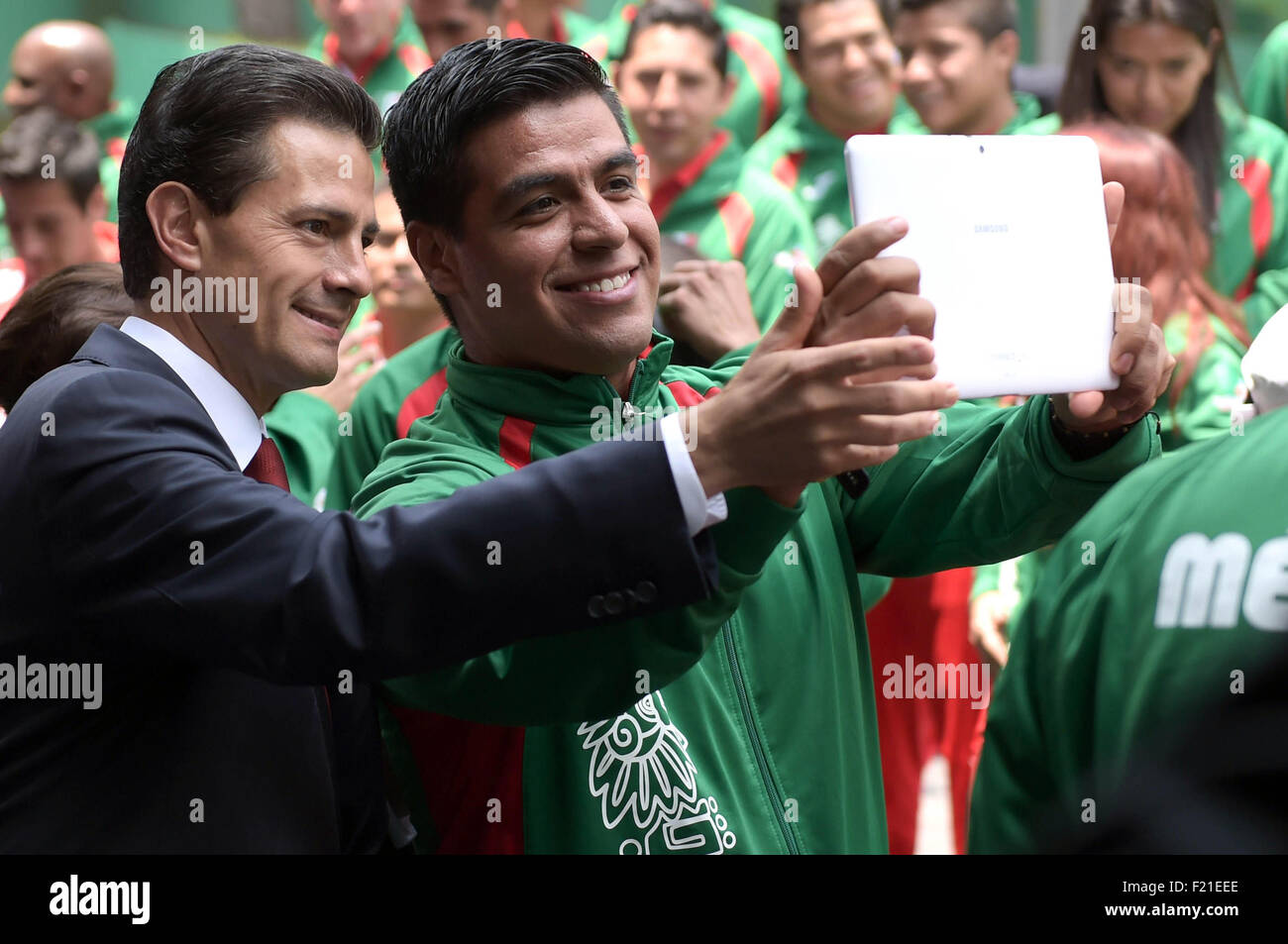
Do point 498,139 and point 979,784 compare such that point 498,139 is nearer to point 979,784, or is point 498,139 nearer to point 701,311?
point 979,784

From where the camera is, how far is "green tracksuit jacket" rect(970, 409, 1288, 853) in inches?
42.9

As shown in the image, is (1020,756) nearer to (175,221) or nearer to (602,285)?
(602,285)

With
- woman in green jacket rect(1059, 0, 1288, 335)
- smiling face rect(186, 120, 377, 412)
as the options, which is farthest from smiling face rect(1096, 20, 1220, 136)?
smiling face rect(186, 120, 377, 412)

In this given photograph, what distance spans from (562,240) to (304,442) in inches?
66.3

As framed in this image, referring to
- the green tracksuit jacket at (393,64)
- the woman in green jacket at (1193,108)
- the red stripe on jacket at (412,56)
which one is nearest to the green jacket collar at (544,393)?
the woman in green jacket at (1193,108)

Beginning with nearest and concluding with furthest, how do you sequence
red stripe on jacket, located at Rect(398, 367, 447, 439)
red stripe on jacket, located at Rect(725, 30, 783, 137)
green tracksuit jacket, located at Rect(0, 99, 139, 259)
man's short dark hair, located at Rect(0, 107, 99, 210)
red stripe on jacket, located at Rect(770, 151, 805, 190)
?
red stripe on jacket, located at Rect(398, 367, 447, 439) < man's short dark hair, located at Rect(0, 107, 99, 210) < red stripe on jacket, located at Rect(770, 151, 805, 190) < red stripe on jacket, located at Rect(725, 30, 783, 137) < green tracksuit jacket, located at Rect(0, 99, 139, 259)

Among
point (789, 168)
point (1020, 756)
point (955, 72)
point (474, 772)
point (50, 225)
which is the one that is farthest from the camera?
point (789, 168)

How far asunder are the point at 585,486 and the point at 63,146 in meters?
3.45

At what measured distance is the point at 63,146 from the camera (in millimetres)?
4309

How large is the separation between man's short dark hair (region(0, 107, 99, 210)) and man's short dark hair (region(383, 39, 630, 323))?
105 inches

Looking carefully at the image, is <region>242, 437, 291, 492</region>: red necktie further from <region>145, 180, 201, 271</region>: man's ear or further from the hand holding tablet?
the hand holding tablet

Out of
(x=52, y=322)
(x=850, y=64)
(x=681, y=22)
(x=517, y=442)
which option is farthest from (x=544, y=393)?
(x=850, y=64)

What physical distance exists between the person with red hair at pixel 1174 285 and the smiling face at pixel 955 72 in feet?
2.03

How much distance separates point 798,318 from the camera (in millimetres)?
1379
